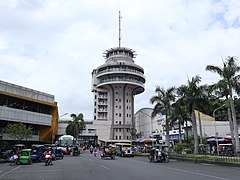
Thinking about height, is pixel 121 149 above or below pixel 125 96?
below

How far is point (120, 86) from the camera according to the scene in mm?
88562

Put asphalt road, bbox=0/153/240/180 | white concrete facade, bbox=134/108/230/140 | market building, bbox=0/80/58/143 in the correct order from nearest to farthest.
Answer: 1. asphalt road, bbox=0/153/240/180
2. market building, bbox=0/80/58/143
3. white concrete facade, bbox=134/108/230/140

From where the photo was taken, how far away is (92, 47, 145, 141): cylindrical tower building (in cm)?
8475

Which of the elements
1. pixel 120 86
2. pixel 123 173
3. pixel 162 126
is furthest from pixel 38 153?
pixel 120 86

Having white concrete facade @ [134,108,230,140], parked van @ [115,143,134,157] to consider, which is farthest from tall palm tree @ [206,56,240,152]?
parked van @ [115,143,134,157]

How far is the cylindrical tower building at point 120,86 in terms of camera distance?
8475cm

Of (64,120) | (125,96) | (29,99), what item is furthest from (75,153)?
(64,120)

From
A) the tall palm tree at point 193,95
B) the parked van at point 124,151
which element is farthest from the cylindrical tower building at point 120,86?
the tall palm tree at point 193,95

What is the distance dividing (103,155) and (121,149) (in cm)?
866

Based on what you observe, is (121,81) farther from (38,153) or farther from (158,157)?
(158,157)

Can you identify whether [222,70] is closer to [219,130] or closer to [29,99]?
[219,130]

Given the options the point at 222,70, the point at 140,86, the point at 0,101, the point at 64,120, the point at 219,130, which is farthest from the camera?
the point at 64,120

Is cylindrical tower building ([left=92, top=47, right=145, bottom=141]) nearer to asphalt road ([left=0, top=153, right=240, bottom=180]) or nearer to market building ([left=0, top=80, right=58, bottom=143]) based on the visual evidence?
market building ([left=0, top=80, right=58, bottom=143])

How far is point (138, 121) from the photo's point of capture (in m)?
99.8
